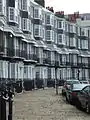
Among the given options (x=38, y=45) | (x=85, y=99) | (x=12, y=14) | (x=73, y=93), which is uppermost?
(x=12, y=14)

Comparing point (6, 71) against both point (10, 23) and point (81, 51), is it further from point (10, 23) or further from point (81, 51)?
point (81, 51)

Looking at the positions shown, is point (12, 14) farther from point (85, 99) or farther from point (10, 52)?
point (85, 99)

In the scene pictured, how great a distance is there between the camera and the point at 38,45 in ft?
183

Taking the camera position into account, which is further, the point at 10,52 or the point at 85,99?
the point at 10,52

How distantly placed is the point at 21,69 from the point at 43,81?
37.1 ft

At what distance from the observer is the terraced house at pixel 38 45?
41531mm

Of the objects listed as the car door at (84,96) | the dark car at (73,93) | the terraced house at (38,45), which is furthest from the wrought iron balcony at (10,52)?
the car door at (84,96)

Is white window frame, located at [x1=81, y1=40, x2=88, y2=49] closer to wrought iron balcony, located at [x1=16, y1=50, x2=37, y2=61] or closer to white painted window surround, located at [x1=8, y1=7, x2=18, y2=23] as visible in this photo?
wrought iron balcony, located at [x1=16, y1=50, x2=37, y2=61]

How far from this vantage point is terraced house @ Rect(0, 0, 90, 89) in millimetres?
41531

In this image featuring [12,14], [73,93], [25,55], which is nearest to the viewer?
[73,93]

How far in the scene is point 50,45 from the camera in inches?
2549

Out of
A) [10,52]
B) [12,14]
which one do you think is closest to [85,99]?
[10,52]

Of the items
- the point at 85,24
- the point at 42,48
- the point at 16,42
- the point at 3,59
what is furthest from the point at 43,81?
the point at 85,24

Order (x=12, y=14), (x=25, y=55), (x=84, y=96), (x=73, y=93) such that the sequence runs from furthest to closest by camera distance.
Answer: (x=25, y=55) → (x=12, y=14) → (x=73, y=93) → (x=84, y=96)
